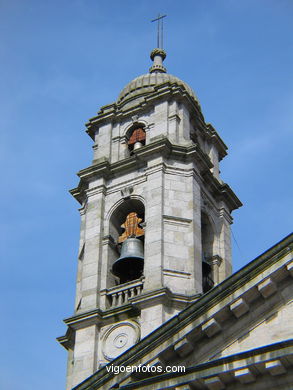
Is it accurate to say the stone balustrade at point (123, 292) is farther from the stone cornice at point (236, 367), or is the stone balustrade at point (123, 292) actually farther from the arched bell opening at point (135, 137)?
the stone cornice at point (236, 367)

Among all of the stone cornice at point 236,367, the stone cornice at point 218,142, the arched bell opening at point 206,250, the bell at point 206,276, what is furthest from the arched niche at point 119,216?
the stone cornice at point 236,367

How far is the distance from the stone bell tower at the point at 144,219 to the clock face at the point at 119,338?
44mm

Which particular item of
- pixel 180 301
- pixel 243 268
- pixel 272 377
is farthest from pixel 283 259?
pixel 180 301

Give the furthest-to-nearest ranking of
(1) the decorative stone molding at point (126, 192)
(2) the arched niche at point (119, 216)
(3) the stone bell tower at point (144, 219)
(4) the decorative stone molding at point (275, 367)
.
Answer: (1) the decorative stone molding at point (126, 192), (2) the arched niche at point (119, 216), (3) the stone bell tower at point (144, 219), (4) the decorative stone molding at point (275, 367)

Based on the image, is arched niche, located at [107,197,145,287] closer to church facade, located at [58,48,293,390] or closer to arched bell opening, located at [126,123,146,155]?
church facade, located at [58,48,293,390]

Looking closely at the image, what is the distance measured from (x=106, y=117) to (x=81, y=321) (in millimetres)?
11275

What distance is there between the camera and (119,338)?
106ft

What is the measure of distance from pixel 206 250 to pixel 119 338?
254 inches

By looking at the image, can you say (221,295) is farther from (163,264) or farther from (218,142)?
(218,142)

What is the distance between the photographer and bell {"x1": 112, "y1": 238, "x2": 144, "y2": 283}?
34.4 m

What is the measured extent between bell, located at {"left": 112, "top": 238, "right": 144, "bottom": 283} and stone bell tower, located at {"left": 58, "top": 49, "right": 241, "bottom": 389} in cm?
4

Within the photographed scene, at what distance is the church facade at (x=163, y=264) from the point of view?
21.8 m

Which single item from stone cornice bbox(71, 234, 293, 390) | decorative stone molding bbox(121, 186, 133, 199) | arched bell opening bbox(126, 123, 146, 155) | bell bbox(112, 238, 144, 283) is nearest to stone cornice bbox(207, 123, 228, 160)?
arched bell opening bbox(126, 123, 146, 155)

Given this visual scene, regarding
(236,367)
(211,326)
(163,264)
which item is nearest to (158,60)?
(163,264)
